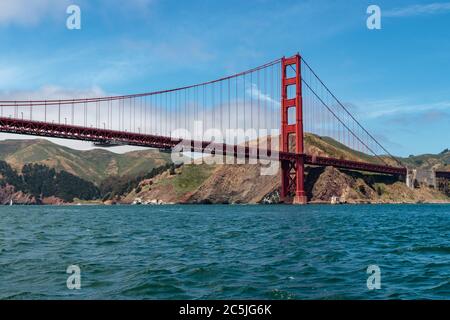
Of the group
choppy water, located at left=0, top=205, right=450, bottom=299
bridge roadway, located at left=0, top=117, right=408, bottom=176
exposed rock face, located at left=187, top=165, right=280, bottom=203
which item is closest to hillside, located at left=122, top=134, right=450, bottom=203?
exposed rock face, located at left=187, top=165, right=280, bottom=203

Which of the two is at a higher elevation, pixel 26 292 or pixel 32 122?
pixel 32 122

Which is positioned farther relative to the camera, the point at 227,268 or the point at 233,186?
the point at 233,186

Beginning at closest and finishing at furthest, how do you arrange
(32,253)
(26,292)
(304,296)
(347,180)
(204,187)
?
(304,296) < (26,292) < (32,253) < (347,180) < (204,187)

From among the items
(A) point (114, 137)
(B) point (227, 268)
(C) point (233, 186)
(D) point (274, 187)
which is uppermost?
(A) point (114, 137)

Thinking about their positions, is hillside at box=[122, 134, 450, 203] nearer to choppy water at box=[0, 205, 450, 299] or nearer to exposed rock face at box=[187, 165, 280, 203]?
exposed rock face at box=[187, 165, 280, 203]

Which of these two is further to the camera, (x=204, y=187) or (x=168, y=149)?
(x=204, y=187)

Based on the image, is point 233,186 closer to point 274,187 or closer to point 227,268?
point 274,187

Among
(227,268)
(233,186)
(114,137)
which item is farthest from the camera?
(233,186)

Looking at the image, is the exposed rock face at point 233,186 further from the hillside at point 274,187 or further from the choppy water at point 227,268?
the choppy water at point 227,268

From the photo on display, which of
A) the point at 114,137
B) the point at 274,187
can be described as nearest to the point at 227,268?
the point at 114,137
